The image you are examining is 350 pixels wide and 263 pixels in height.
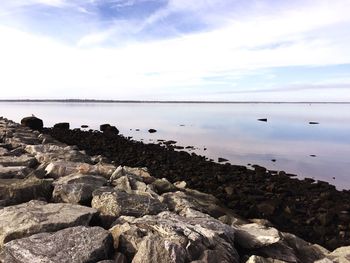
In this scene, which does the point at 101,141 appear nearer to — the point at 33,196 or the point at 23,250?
the point at 33,196

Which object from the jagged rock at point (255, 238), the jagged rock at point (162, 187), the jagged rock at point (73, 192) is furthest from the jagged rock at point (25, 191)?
the jagged rock at point (255, 238)

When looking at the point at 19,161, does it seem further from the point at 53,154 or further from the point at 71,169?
the point at 71,169

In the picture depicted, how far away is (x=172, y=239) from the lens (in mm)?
5359

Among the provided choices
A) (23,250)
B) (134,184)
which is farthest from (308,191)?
(23,250)

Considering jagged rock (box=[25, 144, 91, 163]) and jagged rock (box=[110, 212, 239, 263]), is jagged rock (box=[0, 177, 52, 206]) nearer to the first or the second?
jagged rock (box=[110, 212, 239, 263])

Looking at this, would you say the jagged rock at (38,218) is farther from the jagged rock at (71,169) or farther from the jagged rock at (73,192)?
the jagged rock at (71,169)

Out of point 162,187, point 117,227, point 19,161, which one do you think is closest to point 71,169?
point 19,161

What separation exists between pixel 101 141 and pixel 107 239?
23.3m

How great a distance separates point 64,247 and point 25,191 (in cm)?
277

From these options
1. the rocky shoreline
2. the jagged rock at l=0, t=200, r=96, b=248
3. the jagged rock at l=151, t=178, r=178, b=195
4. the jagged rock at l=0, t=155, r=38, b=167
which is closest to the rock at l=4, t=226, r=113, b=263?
the rocky shoreline

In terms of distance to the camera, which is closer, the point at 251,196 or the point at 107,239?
the point at 107,239

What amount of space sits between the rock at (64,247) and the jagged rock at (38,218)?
301mm

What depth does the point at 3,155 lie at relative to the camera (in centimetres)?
1219

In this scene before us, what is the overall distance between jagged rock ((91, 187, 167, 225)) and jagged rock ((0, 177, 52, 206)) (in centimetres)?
112
